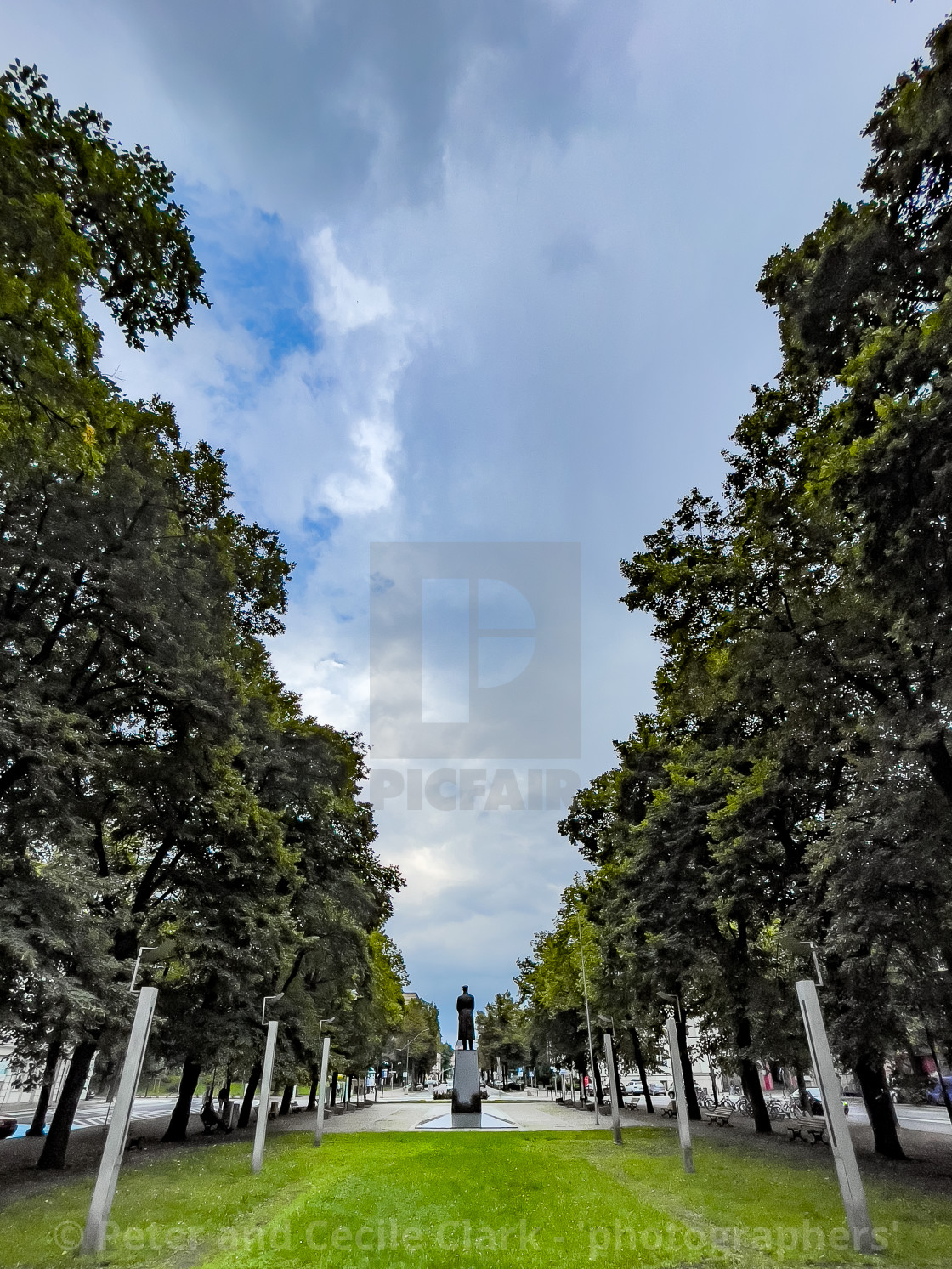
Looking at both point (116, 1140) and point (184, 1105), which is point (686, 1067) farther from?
point (116, 1140)

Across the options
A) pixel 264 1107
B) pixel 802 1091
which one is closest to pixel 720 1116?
pixel 802 1091

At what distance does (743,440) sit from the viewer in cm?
1603

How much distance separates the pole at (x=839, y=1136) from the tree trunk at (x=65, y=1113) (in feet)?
48.4

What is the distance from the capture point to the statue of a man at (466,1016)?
1411 inches

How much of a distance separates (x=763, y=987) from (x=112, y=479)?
20.9 meters

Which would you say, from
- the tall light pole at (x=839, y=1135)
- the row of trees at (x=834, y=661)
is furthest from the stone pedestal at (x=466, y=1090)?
the tall light pole at (x=839, y=1135)

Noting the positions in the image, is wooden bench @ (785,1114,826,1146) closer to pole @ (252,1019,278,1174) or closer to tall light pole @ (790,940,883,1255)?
tall light pole @ (790,940,883,1255)

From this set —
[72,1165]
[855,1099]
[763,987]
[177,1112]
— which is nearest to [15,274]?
[72,1165]

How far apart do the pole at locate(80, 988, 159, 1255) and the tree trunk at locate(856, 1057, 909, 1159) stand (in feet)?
48.5

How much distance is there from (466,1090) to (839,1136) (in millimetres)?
26965

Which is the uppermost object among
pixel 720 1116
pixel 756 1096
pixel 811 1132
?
pixel 756 1096

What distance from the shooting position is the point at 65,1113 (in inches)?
642

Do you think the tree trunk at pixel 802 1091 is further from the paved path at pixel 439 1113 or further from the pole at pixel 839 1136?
the pole at pixel 839 1136

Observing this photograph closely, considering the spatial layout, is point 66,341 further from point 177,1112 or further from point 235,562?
point 177,1112
